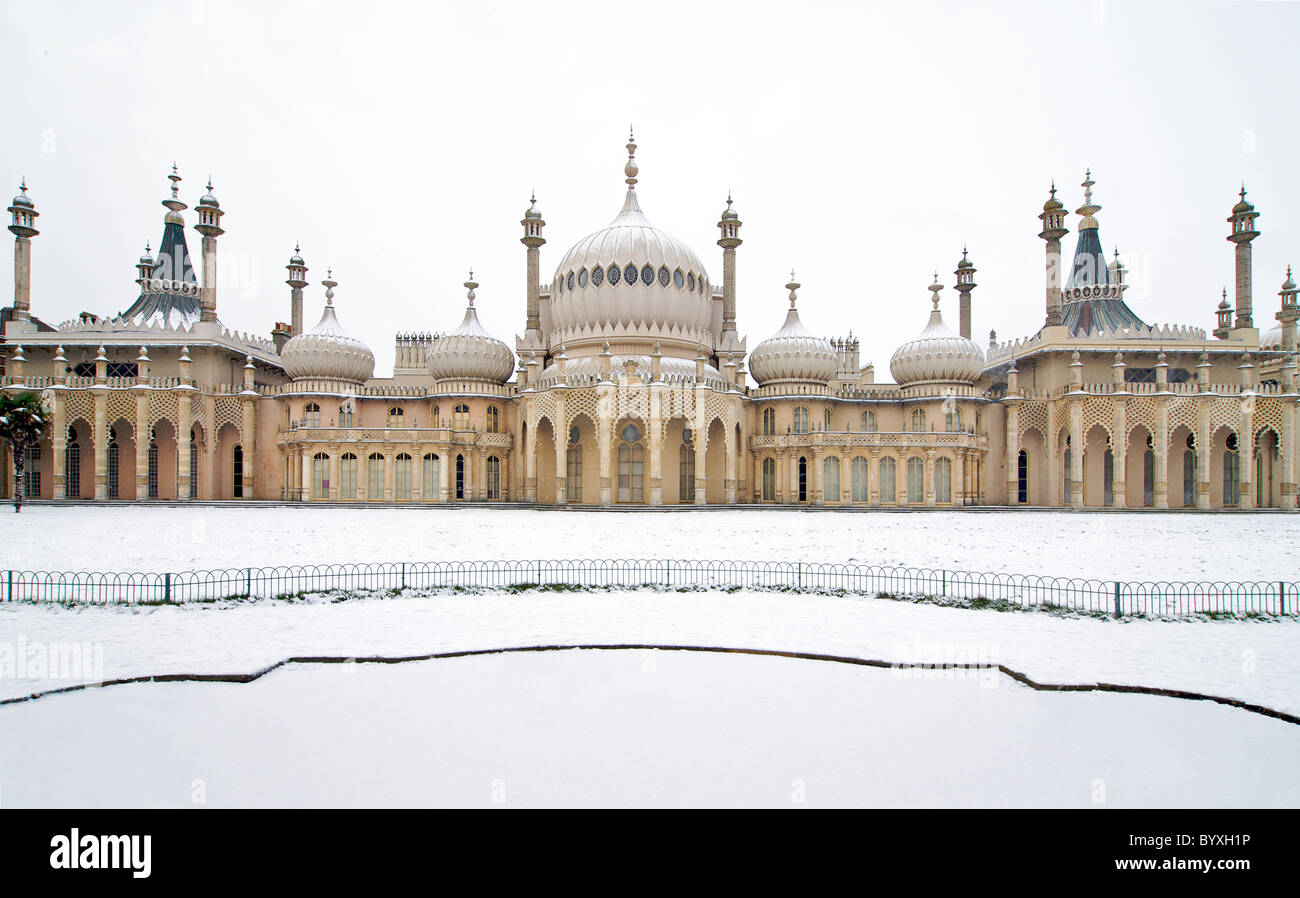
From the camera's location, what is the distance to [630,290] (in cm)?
3641

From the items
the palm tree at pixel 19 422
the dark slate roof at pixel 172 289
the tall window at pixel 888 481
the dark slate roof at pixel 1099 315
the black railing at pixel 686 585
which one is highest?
the dark slate roof at pixel 172 289

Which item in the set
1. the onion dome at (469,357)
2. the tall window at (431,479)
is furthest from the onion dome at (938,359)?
the tall window at (431,479)

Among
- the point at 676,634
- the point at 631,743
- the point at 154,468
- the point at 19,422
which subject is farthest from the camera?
the point at 154,468

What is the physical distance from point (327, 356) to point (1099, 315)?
39.4 meters

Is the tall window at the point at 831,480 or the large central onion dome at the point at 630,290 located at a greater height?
the large central onion dome at the point at 630,290

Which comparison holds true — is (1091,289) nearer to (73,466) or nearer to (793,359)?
(793,359)

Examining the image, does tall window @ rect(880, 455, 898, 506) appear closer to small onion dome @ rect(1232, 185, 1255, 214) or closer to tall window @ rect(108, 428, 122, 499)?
small onion dome @ rect(1232, 185, 1255, 214)

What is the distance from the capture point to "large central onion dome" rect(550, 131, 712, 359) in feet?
120

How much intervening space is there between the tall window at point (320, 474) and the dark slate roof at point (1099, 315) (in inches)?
1456

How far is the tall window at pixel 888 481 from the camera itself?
1385 inches

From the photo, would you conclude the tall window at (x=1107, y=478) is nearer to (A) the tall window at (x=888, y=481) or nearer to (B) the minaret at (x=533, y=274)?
(A) the tall window at (x=888, y=481)

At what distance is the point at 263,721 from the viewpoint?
253 inches

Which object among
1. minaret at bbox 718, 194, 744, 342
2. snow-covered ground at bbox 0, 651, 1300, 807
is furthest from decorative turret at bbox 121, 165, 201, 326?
snow-covered ground at bbox 0, 651, 1300, 807

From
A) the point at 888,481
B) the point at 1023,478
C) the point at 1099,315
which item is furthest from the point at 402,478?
the point at 1099,315
